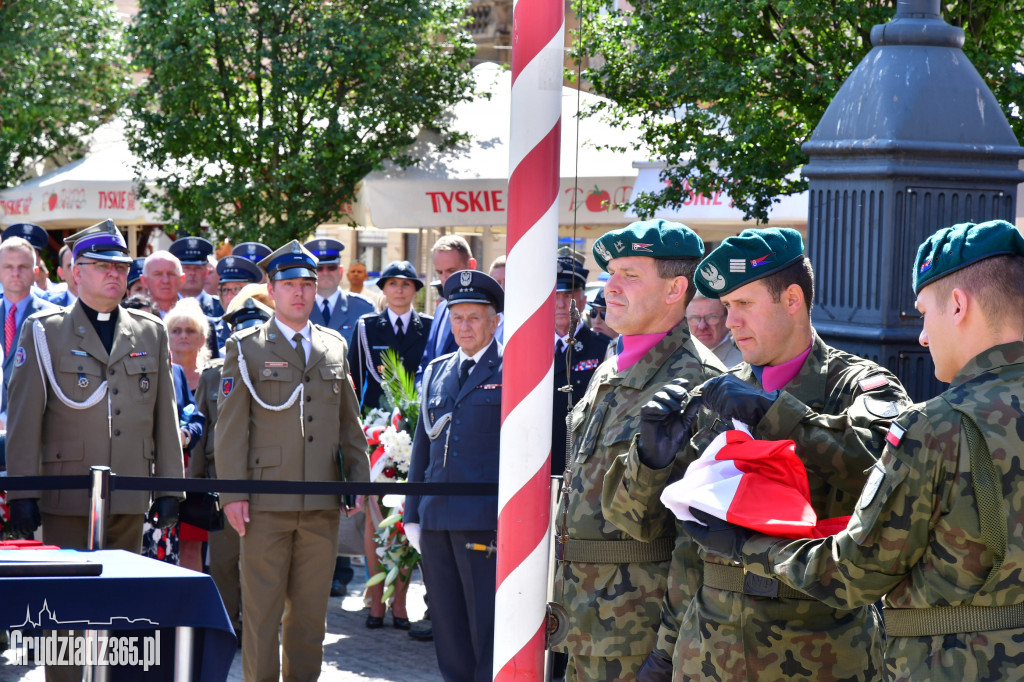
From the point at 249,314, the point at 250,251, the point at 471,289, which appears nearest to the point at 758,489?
the point at 471,289

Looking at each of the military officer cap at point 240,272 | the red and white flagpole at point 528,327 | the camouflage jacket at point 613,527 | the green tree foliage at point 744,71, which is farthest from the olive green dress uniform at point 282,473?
the green tree foliage at point 744,71

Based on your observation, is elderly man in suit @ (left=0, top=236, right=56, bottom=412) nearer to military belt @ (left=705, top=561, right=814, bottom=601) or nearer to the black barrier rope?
the black barrier rope

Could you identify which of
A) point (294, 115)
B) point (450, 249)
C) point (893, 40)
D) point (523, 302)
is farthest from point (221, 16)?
point (523, 302)

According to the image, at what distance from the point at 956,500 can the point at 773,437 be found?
0.60 meters

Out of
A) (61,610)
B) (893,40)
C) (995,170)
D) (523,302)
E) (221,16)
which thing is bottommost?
(61,610)

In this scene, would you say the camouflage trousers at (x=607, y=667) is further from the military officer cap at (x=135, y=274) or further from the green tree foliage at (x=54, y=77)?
the green tree foliage at (x=54, y=77)

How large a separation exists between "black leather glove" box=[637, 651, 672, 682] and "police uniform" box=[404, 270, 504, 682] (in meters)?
2.32

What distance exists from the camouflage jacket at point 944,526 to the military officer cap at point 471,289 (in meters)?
3.62

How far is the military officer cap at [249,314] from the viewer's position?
301 inches

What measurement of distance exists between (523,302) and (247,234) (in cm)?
1178

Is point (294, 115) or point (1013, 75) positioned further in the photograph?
point (294, 115)

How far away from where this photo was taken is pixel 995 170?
4.58 m

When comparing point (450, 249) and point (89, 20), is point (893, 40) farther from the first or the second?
point (89, 20)

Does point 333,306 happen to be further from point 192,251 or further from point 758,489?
point 758,489
